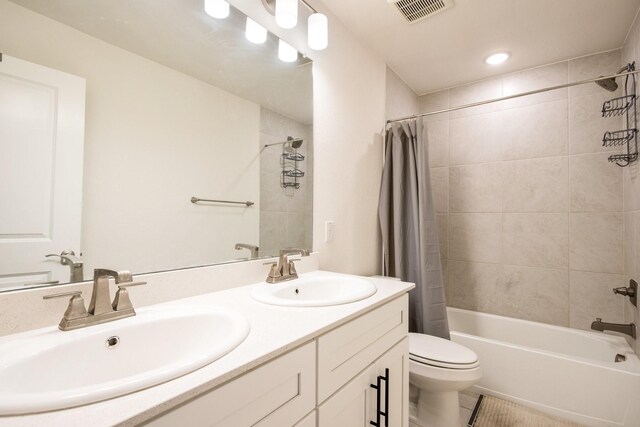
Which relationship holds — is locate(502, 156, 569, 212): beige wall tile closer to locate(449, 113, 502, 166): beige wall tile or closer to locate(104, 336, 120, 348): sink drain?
locate(449, 113, 502, 166): beige wall tile

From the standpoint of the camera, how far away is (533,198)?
2.15 meters

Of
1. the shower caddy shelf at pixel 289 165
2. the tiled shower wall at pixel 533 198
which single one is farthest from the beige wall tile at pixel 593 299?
the shower caddy shelf at pixel 289 165

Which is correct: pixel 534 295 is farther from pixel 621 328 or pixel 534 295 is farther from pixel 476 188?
A: pixel 476 188

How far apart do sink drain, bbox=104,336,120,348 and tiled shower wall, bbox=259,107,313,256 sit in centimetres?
65

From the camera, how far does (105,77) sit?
0.85 m

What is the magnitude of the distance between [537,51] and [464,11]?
2.55ft

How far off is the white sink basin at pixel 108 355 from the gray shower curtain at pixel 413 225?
139 cm

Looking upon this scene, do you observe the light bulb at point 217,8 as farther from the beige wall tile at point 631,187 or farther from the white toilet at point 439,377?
the beige wall tile at point 631,187

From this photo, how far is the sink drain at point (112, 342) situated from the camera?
68 centimetres

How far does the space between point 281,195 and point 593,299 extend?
2.18 m

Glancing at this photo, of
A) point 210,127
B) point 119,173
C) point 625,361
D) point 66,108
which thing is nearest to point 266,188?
point 210,127

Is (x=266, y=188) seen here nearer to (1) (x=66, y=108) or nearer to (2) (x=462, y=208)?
(1) (x=66, y=108)

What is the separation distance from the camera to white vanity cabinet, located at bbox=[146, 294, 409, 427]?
1.76ft

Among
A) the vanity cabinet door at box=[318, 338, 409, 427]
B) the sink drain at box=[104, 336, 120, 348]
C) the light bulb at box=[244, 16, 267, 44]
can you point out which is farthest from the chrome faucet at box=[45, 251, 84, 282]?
the light bulb at box=[244, 16, 267, 44]
